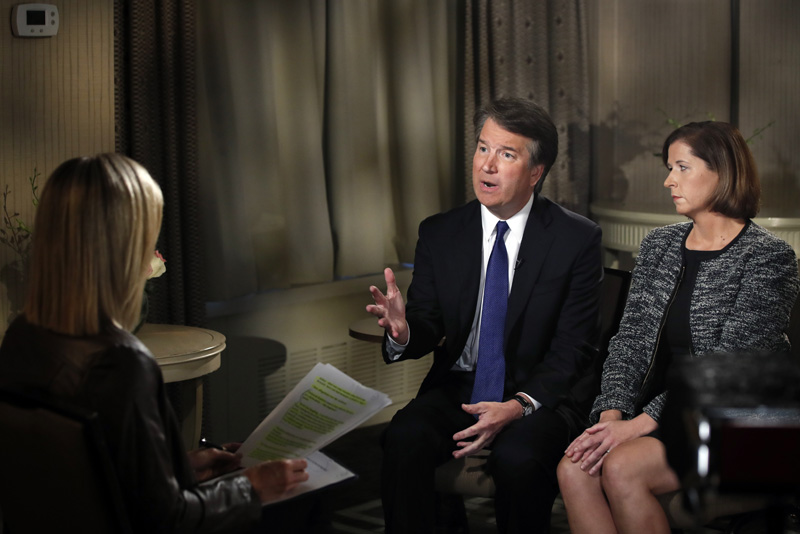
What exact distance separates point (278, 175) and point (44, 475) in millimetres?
2612

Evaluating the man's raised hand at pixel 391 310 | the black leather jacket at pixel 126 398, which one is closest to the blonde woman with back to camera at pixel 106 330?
the black leather jacket at pixel 126 398

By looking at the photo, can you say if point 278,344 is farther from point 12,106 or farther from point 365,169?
point 12,106

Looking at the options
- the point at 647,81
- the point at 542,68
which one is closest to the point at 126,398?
the point at 542,68

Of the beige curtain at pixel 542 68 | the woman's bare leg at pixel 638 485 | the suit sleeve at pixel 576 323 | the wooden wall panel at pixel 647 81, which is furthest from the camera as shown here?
the wooden wall panel at pixel 647 81

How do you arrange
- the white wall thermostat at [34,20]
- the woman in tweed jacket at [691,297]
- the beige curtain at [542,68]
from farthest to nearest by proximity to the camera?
the beige curtain at [542,68] < the white wall thermostat at [34,20] < the woman in tweed jacket at [691,297]

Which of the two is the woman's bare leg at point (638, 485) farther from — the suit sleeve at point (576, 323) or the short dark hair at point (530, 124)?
the short dark hair at point (530, 124)

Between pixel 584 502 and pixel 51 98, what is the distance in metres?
2.07

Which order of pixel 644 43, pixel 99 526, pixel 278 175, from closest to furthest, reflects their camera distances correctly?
pixel 99 526
pixel 278 175
pixel 644 43

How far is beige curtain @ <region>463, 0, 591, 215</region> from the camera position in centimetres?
440

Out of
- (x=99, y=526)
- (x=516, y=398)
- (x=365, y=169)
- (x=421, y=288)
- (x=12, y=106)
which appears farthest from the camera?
(x=365, y=169)

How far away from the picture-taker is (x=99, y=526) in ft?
4.46

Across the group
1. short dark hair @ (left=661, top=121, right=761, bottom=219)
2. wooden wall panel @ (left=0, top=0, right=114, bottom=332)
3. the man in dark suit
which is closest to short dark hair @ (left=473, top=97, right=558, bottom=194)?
the man in dark suit

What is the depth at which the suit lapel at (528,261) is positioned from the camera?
2543mm

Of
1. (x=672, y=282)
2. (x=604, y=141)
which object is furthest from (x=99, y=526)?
(x=604, y=141)
